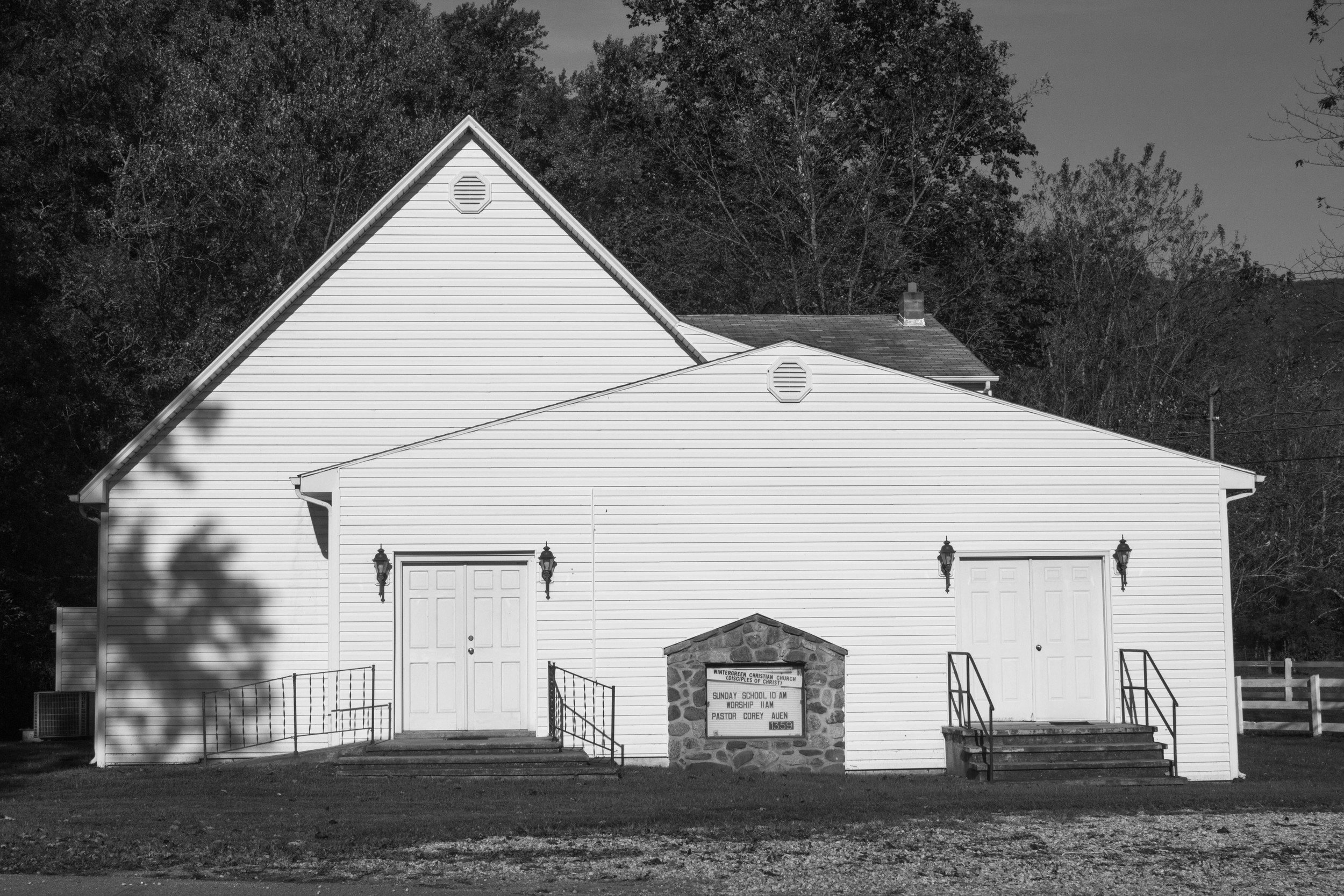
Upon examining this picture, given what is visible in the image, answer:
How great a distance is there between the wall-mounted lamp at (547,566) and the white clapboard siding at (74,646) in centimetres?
841

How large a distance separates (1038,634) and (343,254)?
1024 cm

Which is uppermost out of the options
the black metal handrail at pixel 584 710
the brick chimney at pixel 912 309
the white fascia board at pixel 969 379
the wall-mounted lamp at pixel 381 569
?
the brick chimney at pixel 912 309

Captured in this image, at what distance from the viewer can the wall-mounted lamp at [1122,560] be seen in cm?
1722

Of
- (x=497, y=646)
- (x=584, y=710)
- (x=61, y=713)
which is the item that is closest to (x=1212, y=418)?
(x=584, y=710)

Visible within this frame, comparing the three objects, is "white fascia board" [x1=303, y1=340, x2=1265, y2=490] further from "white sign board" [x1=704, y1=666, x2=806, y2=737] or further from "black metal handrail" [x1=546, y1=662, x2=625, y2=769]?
"white sign board" [x1=704, y1=666, x2=806, y2=737]

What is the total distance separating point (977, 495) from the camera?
679 inches

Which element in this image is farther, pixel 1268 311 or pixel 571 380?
pixel 1268 311

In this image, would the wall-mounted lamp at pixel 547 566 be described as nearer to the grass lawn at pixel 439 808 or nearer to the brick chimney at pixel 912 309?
the grass lawn at pixel 439 808

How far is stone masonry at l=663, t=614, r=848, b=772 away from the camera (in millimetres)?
16625

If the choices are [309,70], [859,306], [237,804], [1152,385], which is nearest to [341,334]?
[237,804]

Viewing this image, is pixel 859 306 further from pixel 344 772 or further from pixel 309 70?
pixel 344 772

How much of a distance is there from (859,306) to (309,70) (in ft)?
48.4

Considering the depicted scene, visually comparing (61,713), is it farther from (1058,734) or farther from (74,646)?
(1058,734)

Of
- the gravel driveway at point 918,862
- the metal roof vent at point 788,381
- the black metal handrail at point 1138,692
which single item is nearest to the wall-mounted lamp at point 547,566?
the metal roof vent at point 788,381
